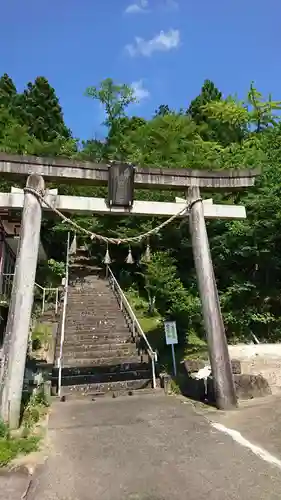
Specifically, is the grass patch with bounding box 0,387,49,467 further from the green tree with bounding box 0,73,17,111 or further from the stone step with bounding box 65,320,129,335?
the green tree with bounding box 0,73,17,111

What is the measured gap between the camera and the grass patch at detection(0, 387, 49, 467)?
5141 millimetres

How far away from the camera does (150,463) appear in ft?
16.0

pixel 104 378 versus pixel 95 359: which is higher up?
pixel 95 359

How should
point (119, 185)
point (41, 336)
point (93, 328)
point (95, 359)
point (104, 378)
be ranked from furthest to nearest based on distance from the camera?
1. point (41, 336)
2. point (93, 328)
3. point (95, 359)
4. point (104, 378)
5. point (119, 185)

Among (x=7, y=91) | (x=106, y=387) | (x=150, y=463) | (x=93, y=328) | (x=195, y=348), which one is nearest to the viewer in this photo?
→ (x=150, y=463)

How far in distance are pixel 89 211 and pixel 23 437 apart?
4.83 m

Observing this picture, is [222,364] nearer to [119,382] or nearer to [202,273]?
[202,273]

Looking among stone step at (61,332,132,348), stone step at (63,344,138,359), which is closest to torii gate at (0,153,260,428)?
stone step at (63,344,138,359)

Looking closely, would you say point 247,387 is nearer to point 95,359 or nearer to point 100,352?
point 95,359

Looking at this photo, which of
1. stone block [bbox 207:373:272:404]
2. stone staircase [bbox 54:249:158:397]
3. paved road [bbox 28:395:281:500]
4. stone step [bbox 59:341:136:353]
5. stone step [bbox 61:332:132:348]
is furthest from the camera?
stone step [bbox 61:332:132:348]

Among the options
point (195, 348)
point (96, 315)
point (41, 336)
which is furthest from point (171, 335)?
point (41, 336)

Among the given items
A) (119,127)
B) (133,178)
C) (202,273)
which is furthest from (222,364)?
(119,127)

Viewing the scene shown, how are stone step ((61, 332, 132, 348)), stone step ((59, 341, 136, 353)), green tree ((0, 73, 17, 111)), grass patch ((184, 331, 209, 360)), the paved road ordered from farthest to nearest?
green tree ((0, 73, 17, 111)) < stone step ((61, 332, 132, 348)) < stone step ((59, 341, 136, 353)) < grass patch ((184, 331, 209, 360)) < the paved road

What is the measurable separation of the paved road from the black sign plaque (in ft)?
15.3
